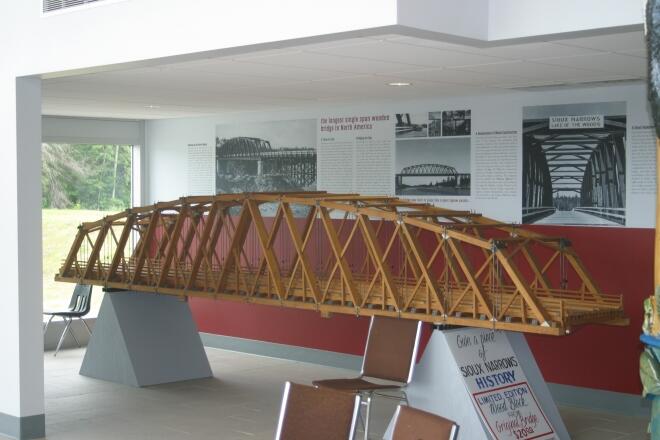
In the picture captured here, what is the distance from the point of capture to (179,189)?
13.0 metres

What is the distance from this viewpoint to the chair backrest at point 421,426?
409cm

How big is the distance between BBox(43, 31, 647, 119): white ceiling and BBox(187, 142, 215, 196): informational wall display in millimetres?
1693

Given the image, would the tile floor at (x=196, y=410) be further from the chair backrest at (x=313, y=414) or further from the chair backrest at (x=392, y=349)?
the chair backrest at (x=313, y=414)

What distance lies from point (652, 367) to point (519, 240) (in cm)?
295

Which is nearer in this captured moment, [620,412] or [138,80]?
[138,80]

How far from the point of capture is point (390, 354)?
7621 millimetres

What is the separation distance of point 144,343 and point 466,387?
4197mm

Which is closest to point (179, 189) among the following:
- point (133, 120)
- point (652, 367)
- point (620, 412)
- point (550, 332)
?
point (133, 120)

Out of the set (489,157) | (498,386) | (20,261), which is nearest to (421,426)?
(498,386)

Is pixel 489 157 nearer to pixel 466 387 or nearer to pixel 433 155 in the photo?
pixel 433 155

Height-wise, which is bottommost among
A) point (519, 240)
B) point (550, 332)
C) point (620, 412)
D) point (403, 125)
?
point (620, 412)

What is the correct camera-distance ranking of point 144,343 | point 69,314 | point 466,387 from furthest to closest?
point 69,314 → point 144,343 → point 466,387

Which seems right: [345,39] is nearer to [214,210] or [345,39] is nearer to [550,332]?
[550,332]

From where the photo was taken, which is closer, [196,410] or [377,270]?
[377,270]
